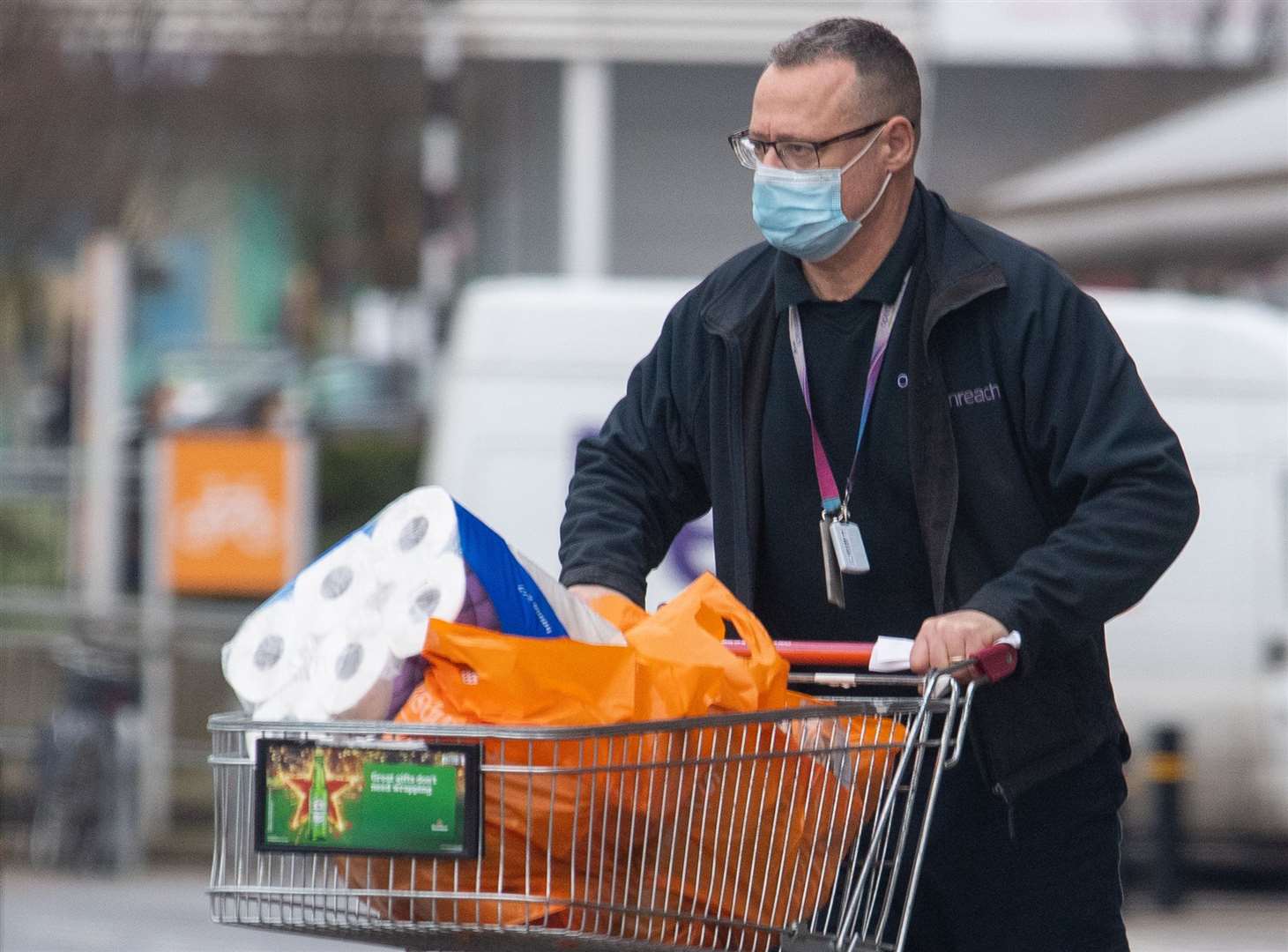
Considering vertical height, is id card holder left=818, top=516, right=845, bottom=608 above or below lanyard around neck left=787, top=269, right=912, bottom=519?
below

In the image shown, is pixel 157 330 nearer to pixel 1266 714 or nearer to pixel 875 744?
pixel 1266 714

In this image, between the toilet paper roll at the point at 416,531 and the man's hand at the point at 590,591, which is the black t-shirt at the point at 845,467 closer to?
the man's hand at the point at 590,591

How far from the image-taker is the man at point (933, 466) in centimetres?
296

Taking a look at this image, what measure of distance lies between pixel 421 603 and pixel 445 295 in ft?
49.9

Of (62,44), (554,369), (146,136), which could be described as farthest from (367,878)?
(146,136)

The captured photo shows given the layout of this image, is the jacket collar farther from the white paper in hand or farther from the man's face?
the white paper in hand

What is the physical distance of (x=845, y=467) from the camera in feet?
10.4

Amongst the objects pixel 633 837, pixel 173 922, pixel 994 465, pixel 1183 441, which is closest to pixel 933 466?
pixel 994 465

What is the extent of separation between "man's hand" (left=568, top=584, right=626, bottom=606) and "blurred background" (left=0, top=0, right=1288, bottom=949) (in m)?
6.45

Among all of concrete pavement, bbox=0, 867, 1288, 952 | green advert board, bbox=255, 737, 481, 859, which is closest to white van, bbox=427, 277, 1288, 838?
concrete pavement, bbox=0, 867, 1288, 952

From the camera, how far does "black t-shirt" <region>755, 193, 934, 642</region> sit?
311cm

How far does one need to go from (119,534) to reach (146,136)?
638cm

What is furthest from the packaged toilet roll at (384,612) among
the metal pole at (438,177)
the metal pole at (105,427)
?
the metal pole at (438,177)

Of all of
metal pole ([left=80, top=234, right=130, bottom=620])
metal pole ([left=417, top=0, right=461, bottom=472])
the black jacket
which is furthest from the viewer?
metal pole ([left=417, top=0, right=461, bottom=472])
